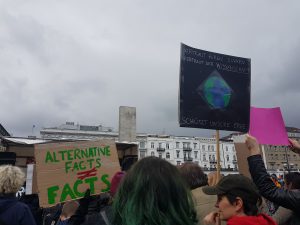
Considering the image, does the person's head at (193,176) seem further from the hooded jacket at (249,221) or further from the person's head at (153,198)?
the person's head at (153,198)

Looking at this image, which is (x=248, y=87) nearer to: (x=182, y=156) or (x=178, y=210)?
(x=178, y=210)

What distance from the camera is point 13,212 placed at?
10.1 feet

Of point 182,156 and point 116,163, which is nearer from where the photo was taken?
point 116,163

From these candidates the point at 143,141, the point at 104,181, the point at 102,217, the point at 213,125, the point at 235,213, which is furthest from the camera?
the point at 143,141

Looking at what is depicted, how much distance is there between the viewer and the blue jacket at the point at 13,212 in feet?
9.90

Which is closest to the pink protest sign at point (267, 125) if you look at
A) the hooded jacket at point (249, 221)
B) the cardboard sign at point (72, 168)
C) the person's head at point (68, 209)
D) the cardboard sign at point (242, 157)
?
the cardboard sign at point (242, 157)

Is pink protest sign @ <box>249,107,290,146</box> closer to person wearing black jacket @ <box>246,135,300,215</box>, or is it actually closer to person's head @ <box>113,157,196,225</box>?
person wearing black jacket @ <box>246,135,300,215</box>

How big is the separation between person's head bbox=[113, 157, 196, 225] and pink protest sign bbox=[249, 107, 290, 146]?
3556 millimetres

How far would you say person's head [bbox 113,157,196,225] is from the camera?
153cm

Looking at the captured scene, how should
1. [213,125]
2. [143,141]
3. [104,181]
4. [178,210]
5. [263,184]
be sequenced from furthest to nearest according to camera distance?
[143,141]
[213,125]
[104,181]
[263,184]
[178,210]

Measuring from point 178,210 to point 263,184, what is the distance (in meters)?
1.08

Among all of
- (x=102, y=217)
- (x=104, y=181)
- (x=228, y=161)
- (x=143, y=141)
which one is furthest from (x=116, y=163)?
(x=228, y=161)

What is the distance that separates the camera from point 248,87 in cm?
506

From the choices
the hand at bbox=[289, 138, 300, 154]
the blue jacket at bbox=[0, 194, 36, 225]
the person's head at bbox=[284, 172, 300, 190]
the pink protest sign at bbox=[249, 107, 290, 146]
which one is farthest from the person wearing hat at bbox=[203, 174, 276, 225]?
the pink protest sign at bbox=[249, 107, 290, 146]
